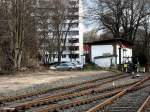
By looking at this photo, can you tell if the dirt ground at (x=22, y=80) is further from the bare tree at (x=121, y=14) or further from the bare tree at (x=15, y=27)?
the bare tree at (x=121, y=14)

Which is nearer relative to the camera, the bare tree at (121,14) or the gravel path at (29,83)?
the gravel path at (29,83)

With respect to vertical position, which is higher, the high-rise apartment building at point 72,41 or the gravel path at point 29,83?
the high-rise apartment building at point 72,41

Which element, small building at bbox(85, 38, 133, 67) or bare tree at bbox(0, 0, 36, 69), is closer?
bare tree at bbox(0, 0, 36, 69)

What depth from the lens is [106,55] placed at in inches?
2778

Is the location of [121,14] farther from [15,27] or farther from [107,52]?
[15,27]

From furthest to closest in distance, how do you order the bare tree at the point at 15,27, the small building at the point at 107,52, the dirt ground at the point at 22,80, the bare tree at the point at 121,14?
the bare tree at the point at 121,14, the small building at the point at 107,52, the bare tree at the point at 15,27, the dirt ground at the point at 22,80

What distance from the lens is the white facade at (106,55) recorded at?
6956 cm

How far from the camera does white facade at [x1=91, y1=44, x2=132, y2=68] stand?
6956cm

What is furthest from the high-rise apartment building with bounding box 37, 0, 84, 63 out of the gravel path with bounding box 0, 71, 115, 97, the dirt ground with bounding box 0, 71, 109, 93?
the gravel path with bounding box 0, 71, 115, 97

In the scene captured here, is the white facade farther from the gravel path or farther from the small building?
the gravel path

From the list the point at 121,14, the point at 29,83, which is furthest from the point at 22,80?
the point at 121,14

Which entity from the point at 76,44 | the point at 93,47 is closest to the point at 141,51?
the point at 93,47

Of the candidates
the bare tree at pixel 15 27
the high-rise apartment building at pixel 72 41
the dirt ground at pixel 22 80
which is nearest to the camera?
the dirt ground at pixel 22 80

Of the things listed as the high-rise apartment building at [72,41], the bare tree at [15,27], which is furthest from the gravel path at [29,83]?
the high-rise apartment building at [72,41]
